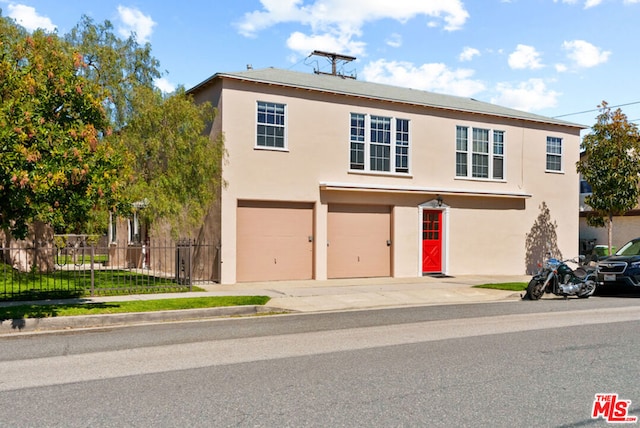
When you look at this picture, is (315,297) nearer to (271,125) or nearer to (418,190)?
(271,125)

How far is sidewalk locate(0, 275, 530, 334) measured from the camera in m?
10.5

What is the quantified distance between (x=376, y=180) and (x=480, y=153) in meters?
4.92

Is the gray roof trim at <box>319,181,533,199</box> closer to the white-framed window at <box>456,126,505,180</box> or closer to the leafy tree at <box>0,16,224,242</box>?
the white-framed window at <box>456,126,505,180</box>

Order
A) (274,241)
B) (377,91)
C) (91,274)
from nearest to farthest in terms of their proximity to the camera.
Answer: (91,274) → (274,241) → (377,91)

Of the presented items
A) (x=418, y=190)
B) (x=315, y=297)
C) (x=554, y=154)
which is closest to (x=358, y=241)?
(x=418, y=190)

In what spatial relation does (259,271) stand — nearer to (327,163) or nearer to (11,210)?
(327,163)

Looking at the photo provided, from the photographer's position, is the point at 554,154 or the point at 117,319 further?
the point at 554,154

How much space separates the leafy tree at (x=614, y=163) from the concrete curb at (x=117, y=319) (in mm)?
14187

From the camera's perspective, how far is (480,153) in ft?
70.5

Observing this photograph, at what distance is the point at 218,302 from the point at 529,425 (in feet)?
27.8

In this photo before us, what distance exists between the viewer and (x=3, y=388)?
612 centimetres

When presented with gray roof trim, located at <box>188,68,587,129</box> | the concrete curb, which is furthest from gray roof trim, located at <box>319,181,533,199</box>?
the concrete curb

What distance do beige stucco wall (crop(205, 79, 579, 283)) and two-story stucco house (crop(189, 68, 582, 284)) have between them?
40mm

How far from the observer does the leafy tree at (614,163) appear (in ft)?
66.4
